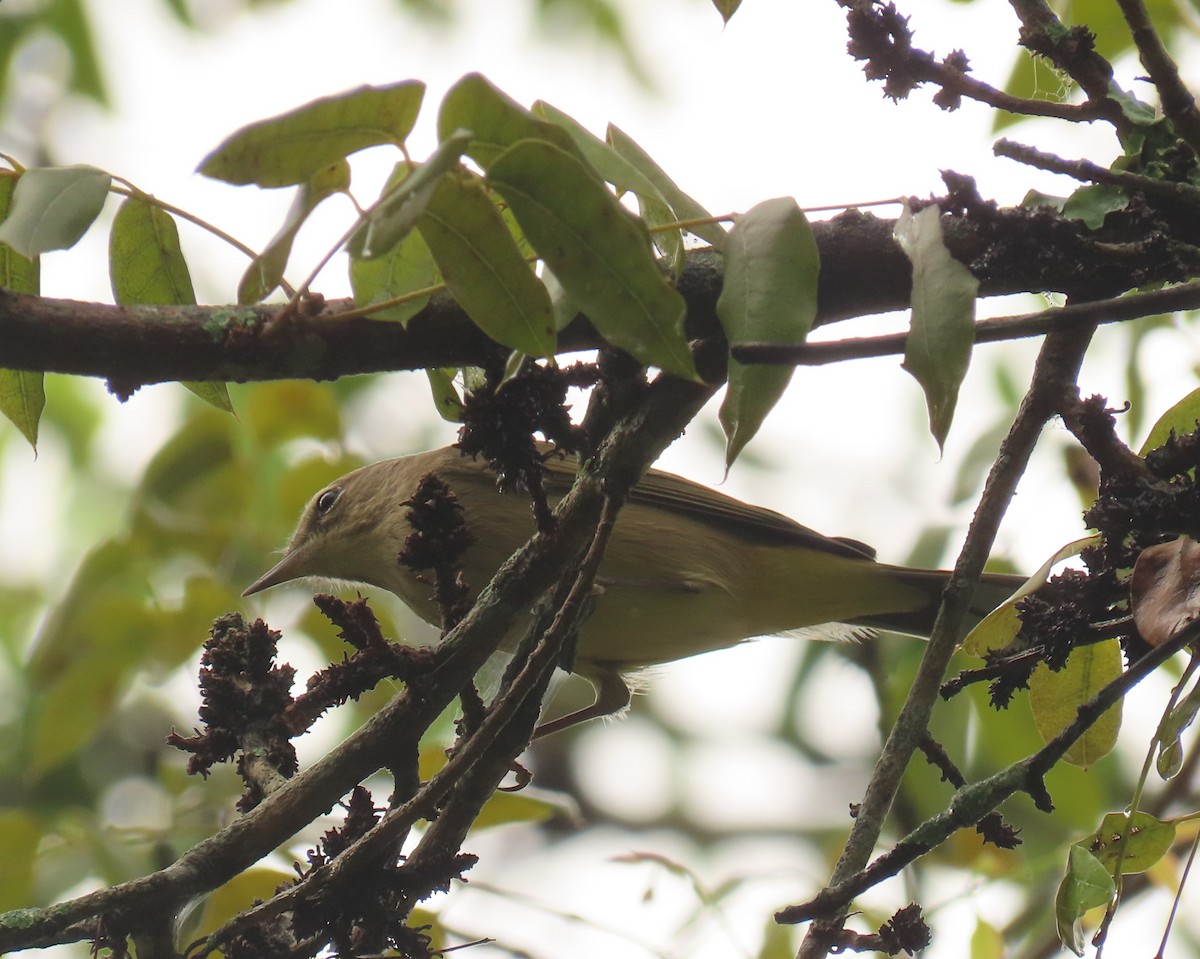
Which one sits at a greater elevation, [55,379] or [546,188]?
[55,379]

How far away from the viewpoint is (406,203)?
5.81 feet

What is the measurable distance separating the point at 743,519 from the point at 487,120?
10.4 ft

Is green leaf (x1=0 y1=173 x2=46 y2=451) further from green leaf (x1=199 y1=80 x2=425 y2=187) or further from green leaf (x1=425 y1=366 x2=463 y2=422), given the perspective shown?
green leaf (x1=199 y1=80 x2=425 y2=187)

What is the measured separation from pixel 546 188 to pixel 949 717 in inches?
Result: 130

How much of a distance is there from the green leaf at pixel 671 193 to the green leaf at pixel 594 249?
39 centimetres

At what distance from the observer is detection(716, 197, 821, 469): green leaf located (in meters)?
2.11

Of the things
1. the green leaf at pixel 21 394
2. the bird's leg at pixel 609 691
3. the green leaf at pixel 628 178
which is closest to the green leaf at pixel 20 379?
the green leaf at pixel 21 394

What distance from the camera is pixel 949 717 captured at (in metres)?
4.68

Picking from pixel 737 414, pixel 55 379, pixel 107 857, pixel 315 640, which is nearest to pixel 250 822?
pixel 737 414

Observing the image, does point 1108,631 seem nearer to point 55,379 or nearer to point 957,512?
point 957,512

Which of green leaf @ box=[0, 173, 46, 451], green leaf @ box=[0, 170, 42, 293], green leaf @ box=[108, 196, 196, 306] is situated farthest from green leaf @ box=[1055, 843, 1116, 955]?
green leaf @ box=[0, 170, 42, 293]

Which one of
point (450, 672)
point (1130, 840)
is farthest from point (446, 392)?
point (1130, 840)

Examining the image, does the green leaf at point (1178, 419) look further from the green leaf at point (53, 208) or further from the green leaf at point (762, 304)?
the green leaf at point (53, 208)

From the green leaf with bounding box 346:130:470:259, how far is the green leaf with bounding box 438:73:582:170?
17 cm
